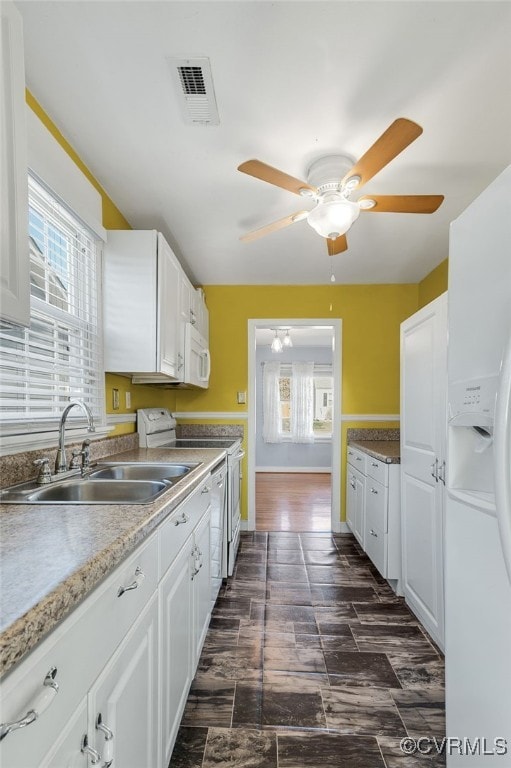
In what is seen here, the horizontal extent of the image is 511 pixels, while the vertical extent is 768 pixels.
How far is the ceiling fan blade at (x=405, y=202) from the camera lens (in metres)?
1.79

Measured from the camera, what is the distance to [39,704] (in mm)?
513

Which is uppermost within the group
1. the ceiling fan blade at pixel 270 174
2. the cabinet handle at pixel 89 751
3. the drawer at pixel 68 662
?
the ceiling fan blade at pixel 270 174

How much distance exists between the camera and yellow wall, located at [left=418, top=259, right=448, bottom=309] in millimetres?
3160

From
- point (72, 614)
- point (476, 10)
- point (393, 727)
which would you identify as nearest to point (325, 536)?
point (393, 727)

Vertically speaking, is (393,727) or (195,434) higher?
(195,434)

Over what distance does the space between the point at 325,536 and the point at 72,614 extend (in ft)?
10.8

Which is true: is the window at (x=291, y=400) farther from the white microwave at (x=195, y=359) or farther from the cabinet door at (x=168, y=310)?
the cabinet door at (x=168, y=310)

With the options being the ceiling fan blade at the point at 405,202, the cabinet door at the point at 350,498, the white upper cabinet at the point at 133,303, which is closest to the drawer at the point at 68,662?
the white upper cabinet at the point at 133,303

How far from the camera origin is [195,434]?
3770 millimetres

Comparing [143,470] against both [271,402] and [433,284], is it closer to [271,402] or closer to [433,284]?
[433,284]

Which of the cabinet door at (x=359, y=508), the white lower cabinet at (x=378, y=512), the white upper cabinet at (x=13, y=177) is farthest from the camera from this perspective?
the cabinet door at (x=359, y=508)

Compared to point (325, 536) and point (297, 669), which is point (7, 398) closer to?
point (297, 669)

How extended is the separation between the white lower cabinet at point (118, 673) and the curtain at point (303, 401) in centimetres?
536

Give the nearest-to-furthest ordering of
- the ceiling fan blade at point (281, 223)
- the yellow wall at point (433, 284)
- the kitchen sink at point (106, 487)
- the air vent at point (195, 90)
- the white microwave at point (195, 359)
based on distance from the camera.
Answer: the kitchen sink at point (106, 487) < the air vent at point (195, 90) < the ceiling fan blade at point (281, 223) < the white microwave at point (195, 359) < the yellow wall at point (433, 284)
